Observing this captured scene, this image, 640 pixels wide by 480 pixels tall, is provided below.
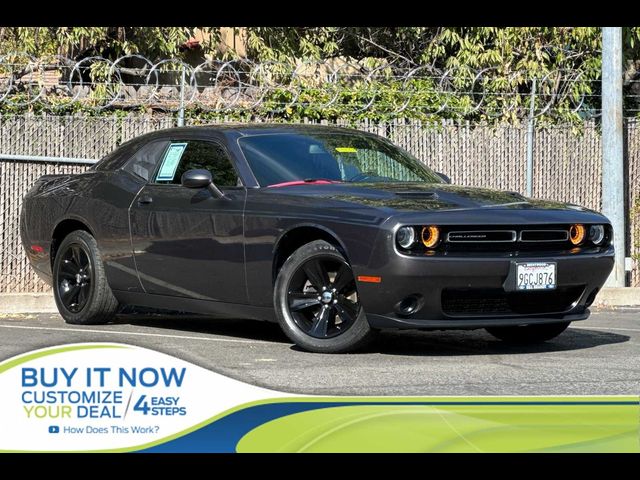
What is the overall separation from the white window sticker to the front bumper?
2240 millimetres

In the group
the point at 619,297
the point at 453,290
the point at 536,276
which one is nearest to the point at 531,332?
the point at 536,276

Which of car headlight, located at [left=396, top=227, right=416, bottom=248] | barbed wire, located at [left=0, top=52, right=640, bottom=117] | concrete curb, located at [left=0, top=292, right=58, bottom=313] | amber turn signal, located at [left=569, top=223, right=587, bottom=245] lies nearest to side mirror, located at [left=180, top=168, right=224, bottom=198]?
car headlight, located at [left=396, top=227, right=416, bottom=248]

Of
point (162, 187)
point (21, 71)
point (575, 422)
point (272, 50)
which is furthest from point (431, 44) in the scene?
point (575, 422)

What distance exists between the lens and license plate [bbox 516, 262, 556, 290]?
25.5ft

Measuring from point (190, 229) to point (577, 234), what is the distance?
2.60 m

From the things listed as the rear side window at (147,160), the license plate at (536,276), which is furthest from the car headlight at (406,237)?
the rear side window at (147,160)

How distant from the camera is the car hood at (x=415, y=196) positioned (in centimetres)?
787

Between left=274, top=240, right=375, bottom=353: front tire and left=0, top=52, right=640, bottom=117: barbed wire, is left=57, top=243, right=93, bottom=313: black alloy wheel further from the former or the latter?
left=0, top=52, right=640, bottom=117: barbed wire

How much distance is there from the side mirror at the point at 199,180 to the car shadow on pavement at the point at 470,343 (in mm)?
1502

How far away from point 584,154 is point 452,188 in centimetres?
697

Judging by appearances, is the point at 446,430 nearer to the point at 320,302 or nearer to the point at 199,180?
the point at 320,302

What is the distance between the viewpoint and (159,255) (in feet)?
30.0

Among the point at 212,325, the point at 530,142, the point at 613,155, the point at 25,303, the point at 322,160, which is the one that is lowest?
the point at 212,325

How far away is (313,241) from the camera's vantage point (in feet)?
26.5
